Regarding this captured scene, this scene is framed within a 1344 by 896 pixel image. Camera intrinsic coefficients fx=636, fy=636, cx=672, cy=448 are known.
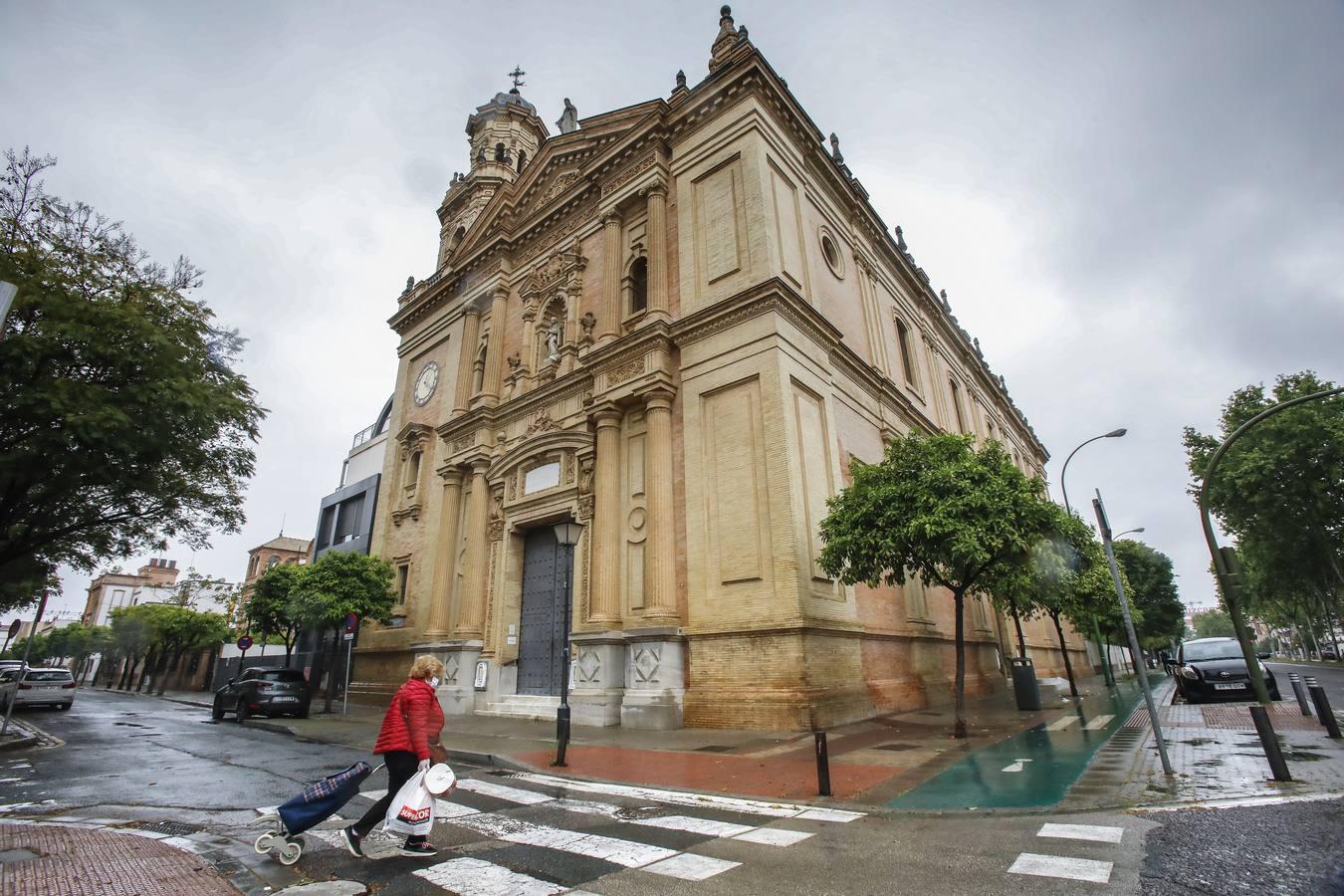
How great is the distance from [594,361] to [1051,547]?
11866mm

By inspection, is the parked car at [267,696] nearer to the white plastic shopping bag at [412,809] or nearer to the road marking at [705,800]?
the road marking at [705,800]

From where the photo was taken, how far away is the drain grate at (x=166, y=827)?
554 centimetres

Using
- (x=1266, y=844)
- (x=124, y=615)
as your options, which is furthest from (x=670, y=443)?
(x=124, y=615)

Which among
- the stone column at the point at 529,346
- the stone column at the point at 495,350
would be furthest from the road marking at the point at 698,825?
the stone column at the point at 495,350

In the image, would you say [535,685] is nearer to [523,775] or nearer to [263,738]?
[263,738]

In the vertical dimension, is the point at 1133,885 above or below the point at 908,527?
below

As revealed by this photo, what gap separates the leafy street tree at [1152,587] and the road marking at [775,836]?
54080 mm

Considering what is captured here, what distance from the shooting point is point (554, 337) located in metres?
21.4

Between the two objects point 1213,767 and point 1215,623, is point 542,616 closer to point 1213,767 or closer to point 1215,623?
point 1213,767

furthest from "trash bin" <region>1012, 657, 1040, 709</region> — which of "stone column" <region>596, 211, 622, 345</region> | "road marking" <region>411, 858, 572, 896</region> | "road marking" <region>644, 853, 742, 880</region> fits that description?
"road marking" <region>411, 858, 572, 896</region>

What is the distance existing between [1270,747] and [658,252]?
1580 centimetres

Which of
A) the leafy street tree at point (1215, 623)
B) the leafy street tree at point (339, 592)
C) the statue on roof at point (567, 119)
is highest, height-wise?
the statue on roof at point (567, 119)

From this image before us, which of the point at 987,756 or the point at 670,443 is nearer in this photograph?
the point at 987,756

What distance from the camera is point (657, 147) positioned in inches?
762
